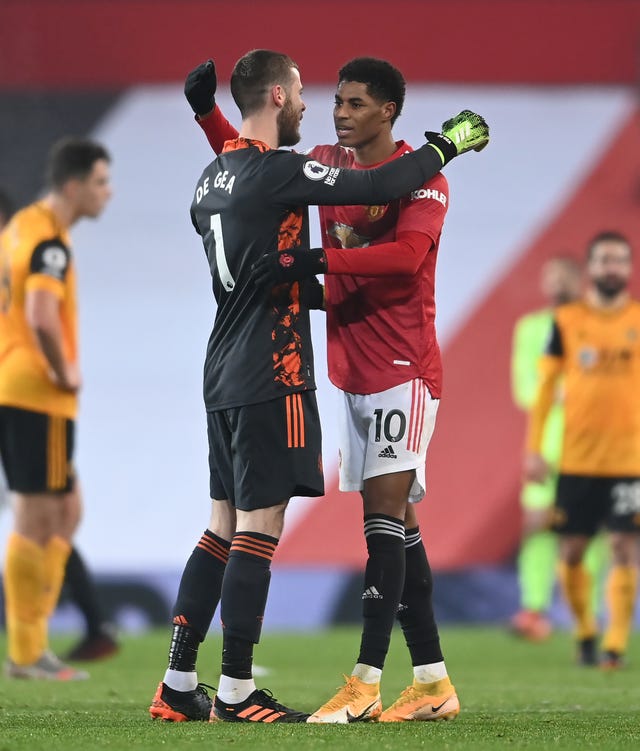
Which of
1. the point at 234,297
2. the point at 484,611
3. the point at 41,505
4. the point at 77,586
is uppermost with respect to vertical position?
the point at 234,297

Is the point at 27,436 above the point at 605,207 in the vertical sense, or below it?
below

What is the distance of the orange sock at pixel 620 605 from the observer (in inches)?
269

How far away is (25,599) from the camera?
237 inches

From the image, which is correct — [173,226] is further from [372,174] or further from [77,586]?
[372,174]

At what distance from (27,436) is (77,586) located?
1.18 metres

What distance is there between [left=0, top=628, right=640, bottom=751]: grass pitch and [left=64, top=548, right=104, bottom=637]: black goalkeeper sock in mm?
203

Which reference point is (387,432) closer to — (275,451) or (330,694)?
(275,451)

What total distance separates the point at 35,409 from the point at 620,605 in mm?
3060

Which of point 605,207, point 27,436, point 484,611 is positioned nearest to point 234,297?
point 27,436

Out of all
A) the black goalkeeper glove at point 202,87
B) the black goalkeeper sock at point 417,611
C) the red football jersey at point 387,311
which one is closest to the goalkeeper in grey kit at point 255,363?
the red football jersey at point 387,311

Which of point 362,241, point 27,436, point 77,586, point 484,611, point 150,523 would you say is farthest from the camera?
point 150,523

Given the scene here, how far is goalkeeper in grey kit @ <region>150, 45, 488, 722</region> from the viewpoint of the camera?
3879 mm

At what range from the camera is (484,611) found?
9898mm

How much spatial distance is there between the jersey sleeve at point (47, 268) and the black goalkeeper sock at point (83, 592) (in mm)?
1568
